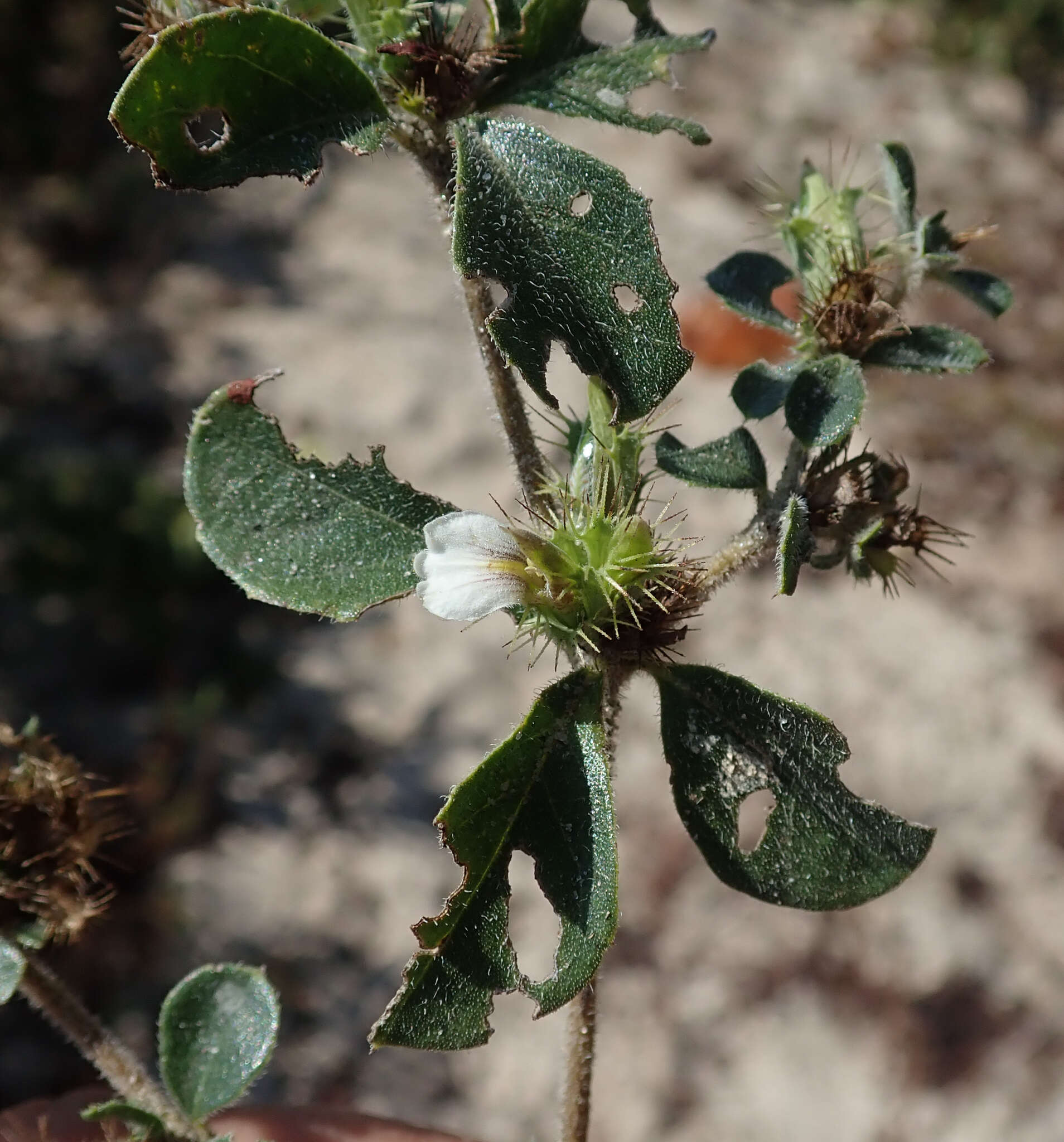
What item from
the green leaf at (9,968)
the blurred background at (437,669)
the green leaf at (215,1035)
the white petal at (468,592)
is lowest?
the blurred background at (437,669)

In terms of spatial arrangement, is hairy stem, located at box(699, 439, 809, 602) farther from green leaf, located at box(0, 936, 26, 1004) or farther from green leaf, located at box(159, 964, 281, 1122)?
green leaf, located at box(0, 936, 26, 1004)

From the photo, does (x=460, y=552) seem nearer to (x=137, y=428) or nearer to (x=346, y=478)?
(x=346, y=478)

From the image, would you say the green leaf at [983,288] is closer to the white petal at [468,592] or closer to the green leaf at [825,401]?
the green leaf at [825,401]

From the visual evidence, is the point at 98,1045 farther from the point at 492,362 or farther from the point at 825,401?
the point at 825,401

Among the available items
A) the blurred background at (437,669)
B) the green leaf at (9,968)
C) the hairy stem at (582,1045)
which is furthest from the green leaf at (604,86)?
the blurred background at (437,669)

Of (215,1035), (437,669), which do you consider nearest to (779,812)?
(215,1035)

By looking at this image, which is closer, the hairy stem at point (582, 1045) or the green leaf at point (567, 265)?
the green leaf at point (567, 265)

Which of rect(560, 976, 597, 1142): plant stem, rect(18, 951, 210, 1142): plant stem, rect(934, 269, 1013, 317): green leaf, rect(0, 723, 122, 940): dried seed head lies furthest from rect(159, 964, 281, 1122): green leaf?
rect(934, 269, 1013, 317): green leaf

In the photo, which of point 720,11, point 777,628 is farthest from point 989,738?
point 720,11
